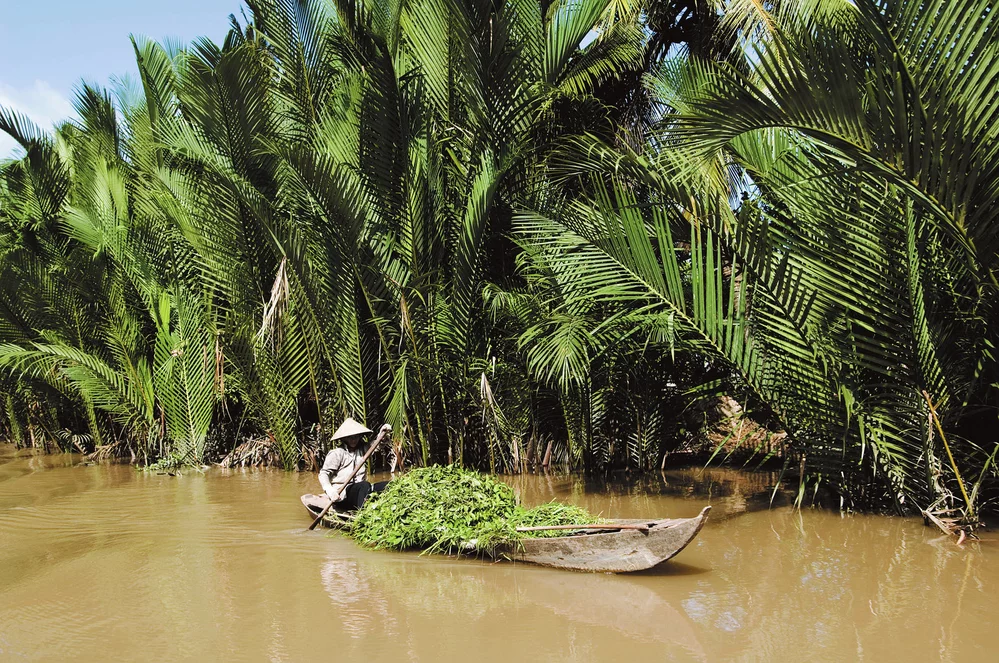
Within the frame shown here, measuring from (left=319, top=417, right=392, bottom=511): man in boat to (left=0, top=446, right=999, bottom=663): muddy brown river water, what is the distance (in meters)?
0.43

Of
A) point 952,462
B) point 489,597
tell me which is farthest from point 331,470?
point 952,462

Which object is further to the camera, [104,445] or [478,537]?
[104,445]

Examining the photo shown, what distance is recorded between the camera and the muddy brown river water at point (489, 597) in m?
4.54

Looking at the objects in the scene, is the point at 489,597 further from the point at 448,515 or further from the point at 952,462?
the point at 952,462

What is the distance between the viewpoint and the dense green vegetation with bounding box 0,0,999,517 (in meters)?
5.65

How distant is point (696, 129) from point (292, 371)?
6.56m

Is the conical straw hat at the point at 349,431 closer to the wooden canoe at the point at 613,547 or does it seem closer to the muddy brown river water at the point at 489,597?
the muddy brown river water at the point at 489,597

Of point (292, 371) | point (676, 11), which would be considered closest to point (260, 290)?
point (292, 371)

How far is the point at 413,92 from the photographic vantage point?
8.91 metres

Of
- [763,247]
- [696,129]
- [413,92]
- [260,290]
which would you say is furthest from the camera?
[260,290]

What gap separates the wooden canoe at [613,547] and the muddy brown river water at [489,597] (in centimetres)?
9

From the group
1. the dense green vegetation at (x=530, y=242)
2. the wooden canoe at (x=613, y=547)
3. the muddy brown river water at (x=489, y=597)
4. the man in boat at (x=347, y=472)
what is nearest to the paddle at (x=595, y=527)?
the wooden canoe at (x=613, y=547)

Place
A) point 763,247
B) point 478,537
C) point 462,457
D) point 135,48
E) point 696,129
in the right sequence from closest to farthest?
1. point 696,129
2. point 478,537
3. point 763,247
4. point 462,457
5. point 135,48

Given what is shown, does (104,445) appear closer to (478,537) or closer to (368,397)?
(368,397)
